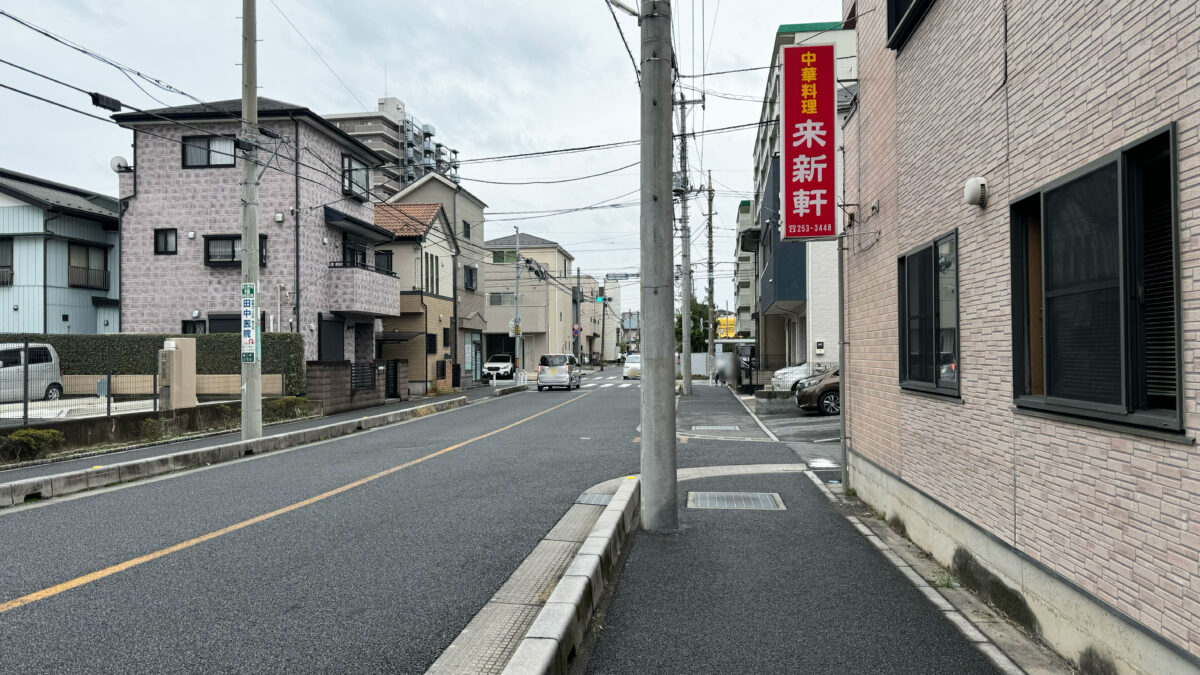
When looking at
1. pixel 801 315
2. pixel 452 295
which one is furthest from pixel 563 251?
pixel 801 315

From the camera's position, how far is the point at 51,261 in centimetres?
2789

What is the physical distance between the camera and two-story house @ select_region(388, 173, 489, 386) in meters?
41.7

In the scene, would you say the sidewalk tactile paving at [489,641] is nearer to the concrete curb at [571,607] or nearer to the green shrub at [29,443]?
the concrete curb at [571,607]

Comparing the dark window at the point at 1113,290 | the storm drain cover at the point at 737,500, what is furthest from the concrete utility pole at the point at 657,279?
the dark window at the point at 1113,290

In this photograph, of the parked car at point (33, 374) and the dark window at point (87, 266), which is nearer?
the parked car at point (33, 374)

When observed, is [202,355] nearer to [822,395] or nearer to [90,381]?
[90,381]

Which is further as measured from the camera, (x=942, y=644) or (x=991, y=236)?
(x=991, y=236)

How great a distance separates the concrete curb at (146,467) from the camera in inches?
341

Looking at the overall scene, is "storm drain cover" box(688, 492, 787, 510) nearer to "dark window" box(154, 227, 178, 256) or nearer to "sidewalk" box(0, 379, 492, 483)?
"sidewalk" box(0, 379, 492, 483)

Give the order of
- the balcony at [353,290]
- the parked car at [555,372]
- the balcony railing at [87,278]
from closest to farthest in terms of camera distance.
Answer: the balcony at [353,290]
the balcony railing at [87,278]
the parked car at [555,372]

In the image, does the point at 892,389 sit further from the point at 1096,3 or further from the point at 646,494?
the point at 1096,3

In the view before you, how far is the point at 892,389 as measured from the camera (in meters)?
7.92

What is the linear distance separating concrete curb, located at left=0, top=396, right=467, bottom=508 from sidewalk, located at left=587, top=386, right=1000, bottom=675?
7.05 meters

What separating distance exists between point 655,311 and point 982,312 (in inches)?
113
